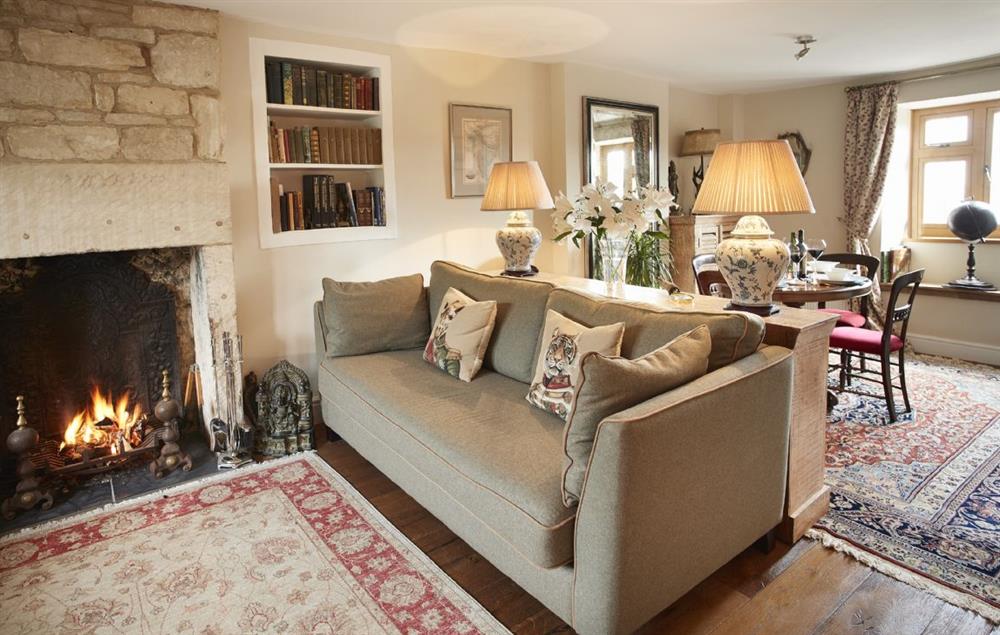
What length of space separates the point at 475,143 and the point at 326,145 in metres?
1.11

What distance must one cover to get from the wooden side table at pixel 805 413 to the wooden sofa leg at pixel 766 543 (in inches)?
3.6

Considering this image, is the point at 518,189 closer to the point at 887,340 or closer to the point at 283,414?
the point at 283,414

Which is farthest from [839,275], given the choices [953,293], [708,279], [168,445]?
[168,445]

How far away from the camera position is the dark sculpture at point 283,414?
3432 mm

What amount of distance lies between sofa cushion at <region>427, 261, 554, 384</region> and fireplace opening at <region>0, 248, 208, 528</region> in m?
1.67

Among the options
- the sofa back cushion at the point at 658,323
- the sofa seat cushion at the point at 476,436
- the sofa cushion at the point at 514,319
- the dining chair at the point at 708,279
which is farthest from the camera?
the dining chair at the point at 708,279

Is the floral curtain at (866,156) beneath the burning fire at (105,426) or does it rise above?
above

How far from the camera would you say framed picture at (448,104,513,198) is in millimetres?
4430

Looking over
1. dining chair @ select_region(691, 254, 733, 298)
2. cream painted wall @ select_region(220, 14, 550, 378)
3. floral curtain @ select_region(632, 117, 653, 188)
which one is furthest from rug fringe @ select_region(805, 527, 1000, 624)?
floral curtain @ select_region(632, 117, 653, 188)

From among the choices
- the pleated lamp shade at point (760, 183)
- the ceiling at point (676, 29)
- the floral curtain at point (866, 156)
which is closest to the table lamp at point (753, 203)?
the pleated lamp shade at point (760, 183)

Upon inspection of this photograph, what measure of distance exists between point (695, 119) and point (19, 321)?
5.70 m

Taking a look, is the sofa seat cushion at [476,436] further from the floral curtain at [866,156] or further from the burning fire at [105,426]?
the floral curtain at [866,156]

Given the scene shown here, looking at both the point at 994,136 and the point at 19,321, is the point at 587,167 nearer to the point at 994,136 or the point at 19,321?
the point at 994,136

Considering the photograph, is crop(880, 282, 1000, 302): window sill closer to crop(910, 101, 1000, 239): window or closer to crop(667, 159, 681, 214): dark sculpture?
crop(910, 101, 1000, 239): window
